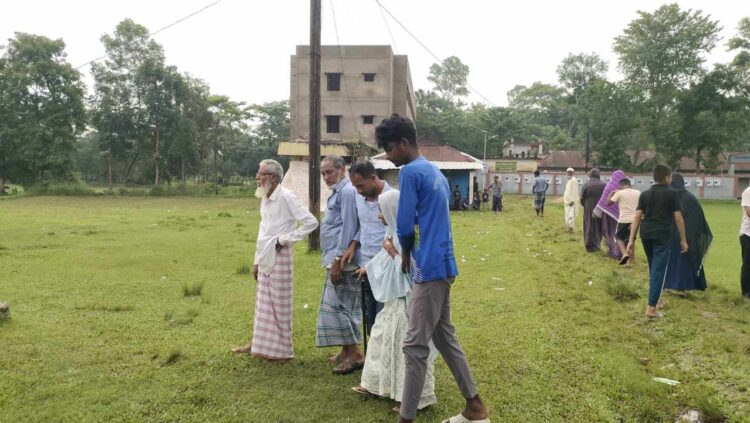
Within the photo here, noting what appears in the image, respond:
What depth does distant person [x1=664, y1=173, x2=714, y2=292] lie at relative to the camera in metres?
7.10

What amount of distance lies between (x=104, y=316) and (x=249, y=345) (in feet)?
7.79

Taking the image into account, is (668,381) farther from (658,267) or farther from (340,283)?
(340,283)

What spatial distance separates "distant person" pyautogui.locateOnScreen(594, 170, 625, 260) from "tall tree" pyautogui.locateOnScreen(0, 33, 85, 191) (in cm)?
4193

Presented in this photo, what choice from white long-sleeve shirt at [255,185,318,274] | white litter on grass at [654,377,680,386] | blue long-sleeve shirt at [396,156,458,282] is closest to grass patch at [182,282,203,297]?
white long-sleeve shirt at [255,185,318,274]

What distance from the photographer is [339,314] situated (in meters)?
4.66

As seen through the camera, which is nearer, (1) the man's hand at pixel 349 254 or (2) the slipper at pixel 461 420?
(2) the slipper at pixel 461 420

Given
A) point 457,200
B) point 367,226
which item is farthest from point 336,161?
point 457,200

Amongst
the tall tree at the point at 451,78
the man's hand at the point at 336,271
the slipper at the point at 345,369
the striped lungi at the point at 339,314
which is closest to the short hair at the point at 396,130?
the man's hand at the point at 336,271

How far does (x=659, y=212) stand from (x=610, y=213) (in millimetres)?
4630

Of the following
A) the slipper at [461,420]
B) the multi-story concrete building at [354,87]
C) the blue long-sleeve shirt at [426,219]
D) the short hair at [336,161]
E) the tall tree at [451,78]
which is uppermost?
the tall tree at [451,78]

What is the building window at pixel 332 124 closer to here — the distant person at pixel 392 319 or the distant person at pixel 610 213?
the distant person at pixel 610 213

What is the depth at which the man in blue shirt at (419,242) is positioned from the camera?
3.28 m

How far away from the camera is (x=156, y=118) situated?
140 feet

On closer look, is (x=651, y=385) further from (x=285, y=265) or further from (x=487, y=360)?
(x=285, y=265)
